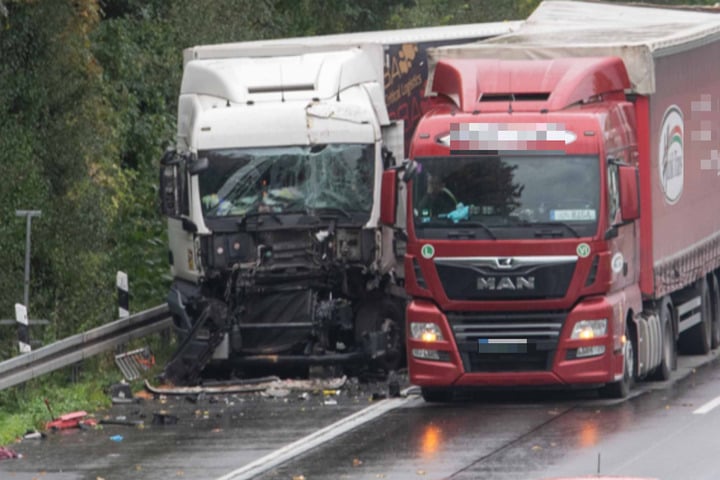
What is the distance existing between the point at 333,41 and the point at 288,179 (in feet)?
8.65

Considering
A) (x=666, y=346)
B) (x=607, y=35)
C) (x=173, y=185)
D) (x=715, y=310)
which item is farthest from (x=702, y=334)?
(x=173, y=185)

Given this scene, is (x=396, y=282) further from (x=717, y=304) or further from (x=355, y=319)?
(x=717, y=304)

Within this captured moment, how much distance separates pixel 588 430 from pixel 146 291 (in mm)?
11440

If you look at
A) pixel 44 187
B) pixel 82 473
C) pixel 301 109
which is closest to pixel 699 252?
pixel 301 109

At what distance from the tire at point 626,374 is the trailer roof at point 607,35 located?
106 inches

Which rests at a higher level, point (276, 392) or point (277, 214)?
point (277, 214)

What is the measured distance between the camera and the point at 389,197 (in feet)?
66.9

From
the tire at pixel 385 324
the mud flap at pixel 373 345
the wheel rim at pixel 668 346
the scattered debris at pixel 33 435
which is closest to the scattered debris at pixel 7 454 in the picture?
the scattered debris at pixel 33 435

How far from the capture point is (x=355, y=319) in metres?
23.0

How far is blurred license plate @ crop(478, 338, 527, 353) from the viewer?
19812 mm

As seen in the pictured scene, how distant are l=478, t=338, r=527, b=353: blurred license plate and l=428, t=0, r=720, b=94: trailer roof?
3.16m

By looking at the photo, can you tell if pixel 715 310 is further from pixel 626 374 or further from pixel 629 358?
pixel 626 374

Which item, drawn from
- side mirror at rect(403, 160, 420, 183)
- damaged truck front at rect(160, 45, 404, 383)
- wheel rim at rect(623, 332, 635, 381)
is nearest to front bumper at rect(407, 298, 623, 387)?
wheel rim at rect(623, 332, 635, 381)

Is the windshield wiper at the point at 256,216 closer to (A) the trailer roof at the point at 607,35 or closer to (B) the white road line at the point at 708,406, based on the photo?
(A) the trailer roof at the point at 607,35
